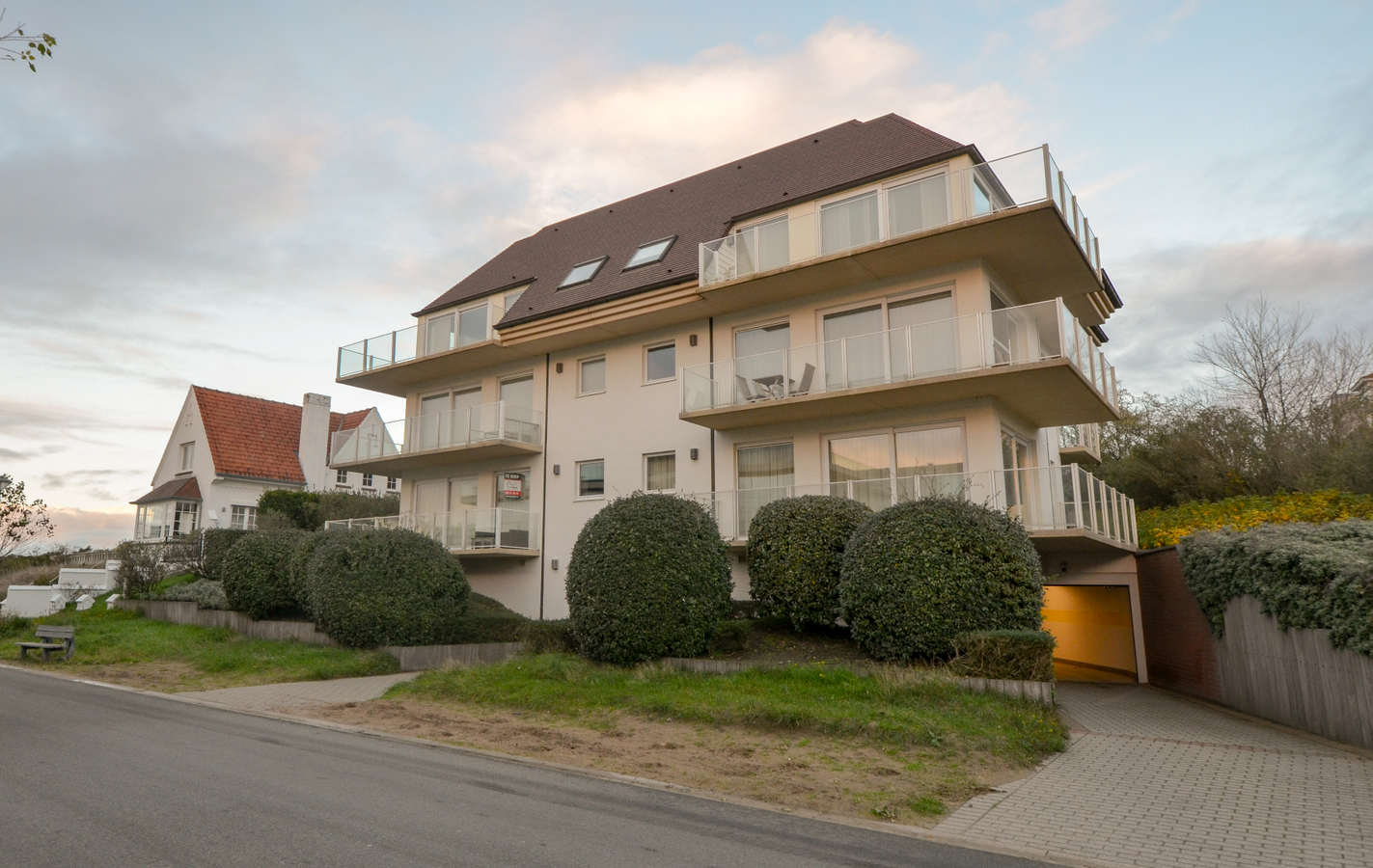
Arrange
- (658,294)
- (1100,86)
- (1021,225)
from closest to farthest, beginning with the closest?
(1100,86) → (1021,225) → (658,294)

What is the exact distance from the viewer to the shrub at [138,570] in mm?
23078

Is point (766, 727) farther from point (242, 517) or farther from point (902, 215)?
point (242, 517)

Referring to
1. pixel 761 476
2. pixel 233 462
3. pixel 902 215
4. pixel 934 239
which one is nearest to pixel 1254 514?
pixel 934 239

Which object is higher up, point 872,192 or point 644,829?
point 872,192

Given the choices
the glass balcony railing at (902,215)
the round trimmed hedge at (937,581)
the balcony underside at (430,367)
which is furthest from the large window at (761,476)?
the balcony underside at (430,367)

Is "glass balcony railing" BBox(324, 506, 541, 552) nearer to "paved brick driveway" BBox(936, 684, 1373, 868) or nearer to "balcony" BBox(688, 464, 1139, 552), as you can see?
"balcony" BBox(688, 464, 1139, 552)

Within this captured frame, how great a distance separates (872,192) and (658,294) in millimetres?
5227

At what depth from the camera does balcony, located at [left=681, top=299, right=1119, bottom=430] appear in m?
14.5

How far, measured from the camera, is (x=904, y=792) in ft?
22.2

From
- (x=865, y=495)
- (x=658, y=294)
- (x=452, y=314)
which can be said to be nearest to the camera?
(x=865, y=495)

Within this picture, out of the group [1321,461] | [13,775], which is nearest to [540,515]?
[13,775]

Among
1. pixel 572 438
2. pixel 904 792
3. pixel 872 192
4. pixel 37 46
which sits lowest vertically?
pixel 904 792

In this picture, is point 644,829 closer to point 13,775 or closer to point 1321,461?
point 13,775

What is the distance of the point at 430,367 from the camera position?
76.3 feet
